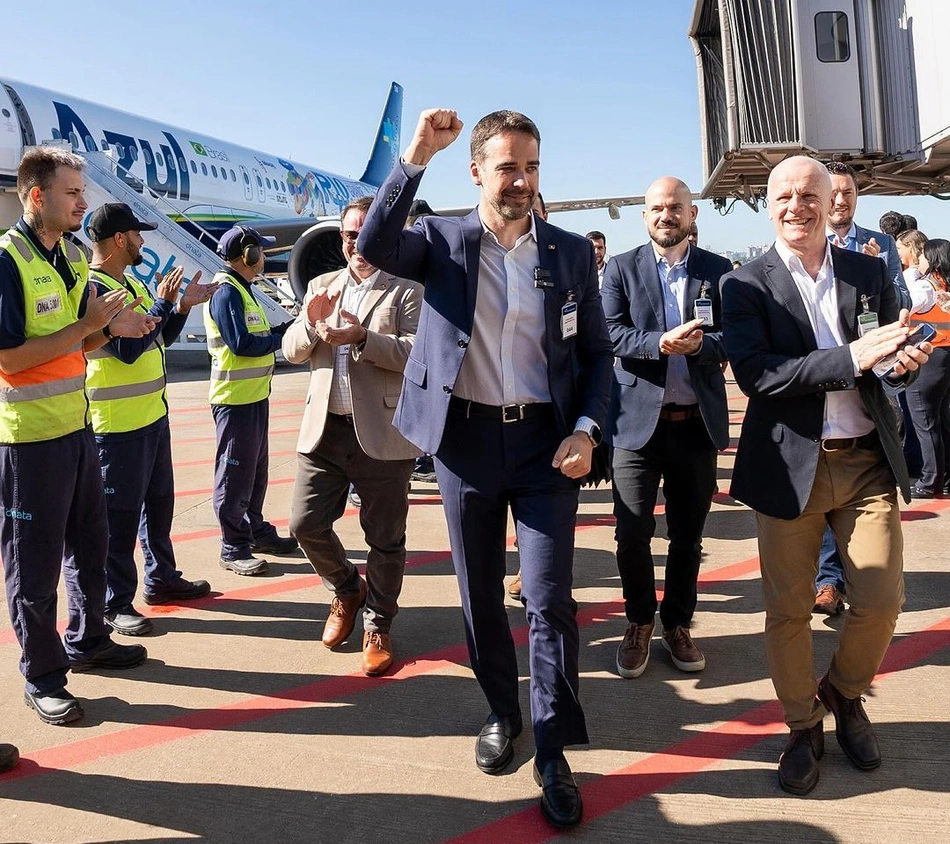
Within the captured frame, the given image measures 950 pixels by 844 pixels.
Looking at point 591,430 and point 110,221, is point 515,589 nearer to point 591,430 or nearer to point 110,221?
point 591,430

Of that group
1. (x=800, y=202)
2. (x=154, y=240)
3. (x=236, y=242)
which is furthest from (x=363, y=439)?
(x=154, y=240)

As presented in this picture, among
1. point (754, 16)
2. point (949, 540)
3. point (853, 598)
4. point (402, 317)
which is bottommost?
point (949, 540)

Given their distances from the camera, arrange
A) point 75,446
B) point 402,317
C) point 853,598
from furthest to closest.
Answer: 1. point 402,317
2. point 75,446
3. point 853,598

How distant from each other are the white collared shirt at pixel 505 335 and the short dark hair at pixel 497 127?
0.91 ft

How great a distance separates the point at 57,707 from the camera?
334 centimetres

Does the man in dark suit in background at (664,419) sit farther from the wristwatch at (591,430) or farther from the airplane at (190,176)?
the airplane at (190,176)

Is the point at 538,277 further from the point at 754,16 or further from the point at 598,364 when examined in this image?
the point at 754,16

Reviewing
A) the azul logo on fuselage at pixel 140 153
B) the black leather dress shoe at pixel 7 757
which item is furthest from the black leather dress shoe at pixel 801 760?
the azul logo on fuselage at pixel 140 153

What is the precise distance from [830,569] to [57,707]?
3.62 meters

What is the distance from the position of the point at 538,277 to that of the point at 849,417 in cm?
112

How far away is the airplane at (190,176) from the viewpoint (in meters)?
13.4

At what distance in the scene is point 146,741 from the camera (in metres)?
3.20

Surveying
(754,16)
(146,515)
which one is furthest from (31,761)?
(754,16)

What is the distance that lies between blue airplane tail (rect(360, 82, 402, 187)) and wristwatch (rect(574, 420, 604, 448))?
31848mm
